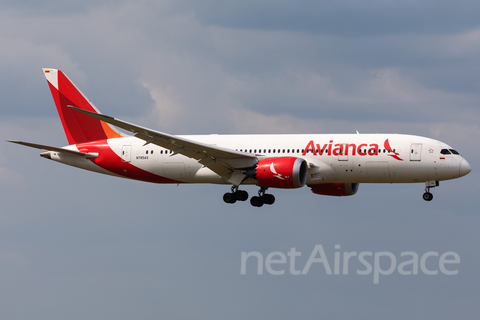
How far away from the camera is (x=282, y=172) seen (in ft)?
150

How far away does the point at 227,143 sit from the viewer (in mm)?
51344

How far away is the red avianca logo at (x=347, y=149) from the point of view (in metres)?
47.0

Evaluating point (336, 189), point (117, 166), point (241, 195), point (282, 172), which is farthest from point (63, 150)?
point (336, 189)

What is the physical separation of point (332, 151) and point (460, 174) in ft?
29.5

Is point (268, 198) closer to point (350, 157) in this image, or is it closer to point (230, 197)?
point (230, 197)

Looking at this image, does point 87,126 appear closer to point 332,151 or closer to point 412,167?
point 332,151

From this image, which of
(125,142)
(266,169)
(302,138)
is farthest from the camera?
(125,142)

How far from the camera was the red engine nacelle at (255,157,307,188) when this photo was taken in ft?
150

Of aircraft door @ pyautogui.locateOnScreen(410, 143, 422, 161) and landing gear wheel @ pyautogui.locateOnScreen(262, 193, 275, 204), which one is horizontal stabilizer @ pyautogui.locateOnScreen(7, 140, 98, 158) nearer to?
landing gear wheel @ pyautogui.locateOnScreen(262, 193, 275, 204)

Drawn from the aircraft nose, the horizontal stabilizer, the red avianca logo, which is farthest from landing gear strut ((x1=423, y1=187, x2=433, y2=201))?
the horizontal stabilizer

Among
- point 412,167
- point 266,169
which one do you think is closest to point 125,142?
point 266,169

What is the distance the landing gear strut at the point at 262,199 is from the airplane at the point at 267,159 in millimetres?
79

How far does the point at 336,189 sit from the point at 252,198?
688 cm

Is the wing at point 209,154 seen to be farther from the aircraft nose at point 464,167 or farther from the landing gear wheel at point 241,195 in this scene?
the aircraft nose at point 464,167
